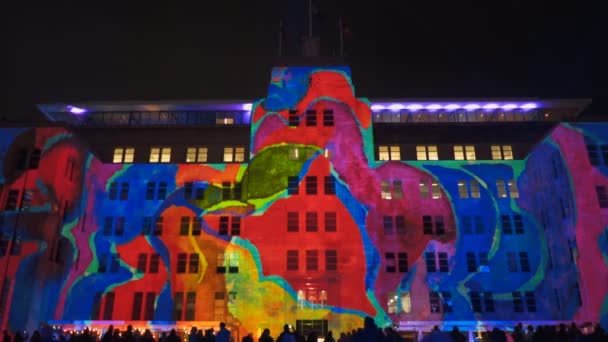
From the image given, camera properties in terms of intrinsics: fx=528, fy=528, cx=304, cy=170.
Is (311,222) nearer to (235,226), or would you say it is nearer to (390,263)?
(235,226)

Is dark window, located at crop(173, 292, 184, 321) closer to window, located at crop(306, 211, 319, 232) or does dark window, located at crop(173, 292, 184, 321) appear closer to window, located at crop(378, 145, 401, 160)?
window, located at crop(306, 211, 319, 232)

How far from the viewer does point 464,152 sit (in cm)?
5909

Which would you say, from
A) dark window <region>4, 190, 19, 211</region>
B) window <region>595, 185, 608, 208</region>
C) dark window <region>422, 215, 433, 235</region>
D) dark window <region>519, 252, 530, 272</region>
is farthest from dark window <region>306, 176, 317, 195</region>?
dark window <region>4, 190, 19, 211</region>

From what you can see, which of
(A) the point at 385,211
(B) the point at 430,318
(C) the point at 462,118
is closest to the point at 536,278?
(B) the point at 430,318

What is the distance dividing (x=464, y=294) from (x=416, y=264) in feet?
17.8

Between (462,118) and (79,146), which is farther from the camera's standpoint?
(462,118)

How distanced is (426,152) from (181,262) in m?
29.1

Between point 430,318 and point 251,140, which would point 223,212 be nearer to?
point 251,140

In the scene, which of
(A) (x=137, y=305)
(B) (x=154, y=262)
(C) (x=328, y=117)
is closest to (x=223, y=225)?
(B) (x=154, y=262)

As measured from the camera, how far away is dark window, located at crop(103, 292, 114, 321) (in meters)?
52.5

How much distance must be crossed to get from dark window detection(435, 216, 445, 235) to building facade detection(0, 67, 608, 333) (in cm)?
15

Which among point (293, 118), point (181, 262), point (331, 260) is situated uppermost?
point (293, 118)

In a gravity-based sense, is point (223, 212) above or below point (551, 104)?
below

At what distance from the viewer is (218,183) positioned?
5734 cm
